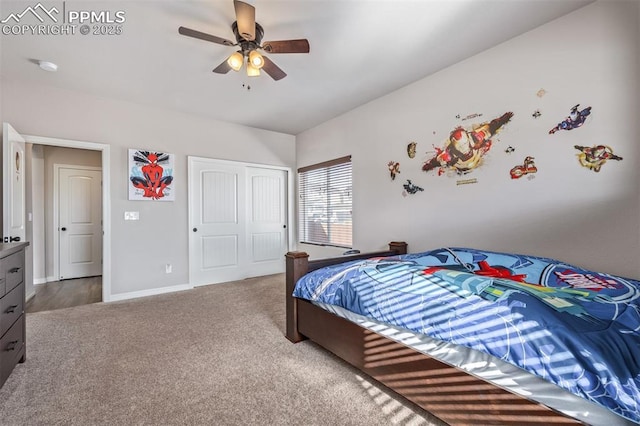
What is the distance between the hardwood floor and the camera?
3326mm

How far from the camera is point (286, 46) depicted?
6.83ft

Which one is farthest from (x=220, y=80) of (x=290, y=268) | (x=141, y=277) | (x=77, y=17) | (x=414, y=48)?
(x=141, y=277)

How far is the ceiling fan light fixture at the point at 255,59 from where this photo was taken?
211cm

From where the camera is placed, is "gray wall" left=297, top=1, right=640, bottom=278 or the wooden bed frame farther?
"gray wall" left=297, top=1, right=640, bottom=278

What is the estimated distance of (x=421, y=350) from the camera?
4.57 ft

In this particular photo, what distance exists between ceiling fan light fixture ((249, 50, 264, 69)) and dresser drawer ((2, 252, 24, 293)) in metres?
2.10

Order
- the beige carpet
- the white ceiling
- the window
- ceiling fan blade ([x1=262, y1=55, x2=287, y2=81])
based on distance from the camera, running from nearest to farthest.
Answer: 1. the beige carpet
2. the white ceiling
3. ceiling fan blade ([x1=262, y1=55, x2=287, y2=81])
4. the window

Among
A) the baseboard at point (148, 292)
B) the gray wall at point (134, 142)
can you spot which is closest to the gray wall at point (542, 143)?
the gray wall at point (134, 142)

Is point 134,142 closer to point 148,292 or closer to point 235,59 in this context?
point 148,292

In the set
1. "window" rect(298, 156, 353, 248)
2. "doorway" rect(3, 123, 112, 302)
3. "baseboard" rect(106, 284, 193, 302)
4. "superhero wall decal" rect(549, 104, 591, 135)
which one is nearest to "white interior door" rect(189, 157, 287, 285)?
"baseboard" rect(106, 284, 193, 302)

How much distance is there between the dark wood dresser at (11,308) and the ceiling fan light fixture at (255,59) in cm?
204

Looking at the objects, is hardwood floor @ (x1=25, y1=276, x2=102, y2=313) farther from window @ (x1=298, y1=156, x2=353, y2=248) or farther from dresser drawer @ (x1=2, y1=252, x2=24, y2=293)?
window @ (x1=298, y1=156, x2=353, y2=248)

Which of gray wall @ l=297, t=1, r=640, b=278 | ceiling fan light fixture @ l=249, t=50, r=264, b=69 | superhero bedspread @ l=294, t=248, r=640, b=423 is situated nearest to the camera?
superhero bedspread @ l=294, t=248, r=640, b=423

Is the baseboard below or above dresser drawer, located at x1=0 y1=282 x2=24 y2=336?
below
